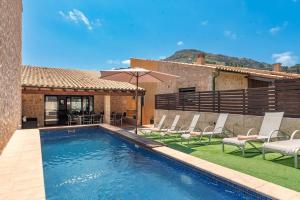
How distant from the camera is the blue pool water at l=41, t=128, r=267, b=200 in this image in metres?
5.26

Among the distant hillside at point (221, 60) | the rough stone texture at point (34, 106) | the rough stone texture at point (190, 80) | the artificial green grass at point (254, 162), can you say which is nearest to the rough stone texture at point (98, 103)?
the rough stone texture at point (190, 80)

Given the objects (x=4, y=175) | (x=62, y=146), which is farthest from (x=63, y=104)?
(x=4, y=175)

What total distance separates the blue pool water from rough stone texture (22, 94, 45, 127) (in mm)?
10529

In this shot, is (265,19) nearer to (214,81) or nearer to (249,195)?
(214,81)

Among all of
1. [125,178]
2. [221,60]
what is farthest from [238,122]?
[221,60]

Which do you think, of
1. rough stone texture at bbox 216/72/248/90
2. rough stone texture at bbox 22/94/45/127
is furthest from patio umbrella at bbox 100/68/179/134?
rough stone texture at bbox 22/94/45/127

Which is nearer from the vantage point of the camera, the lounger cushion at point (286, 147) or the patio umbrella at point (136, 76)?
the lounger cushion at point (286, 147)

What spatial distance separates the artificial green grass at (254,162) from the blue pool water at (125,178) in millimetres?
886

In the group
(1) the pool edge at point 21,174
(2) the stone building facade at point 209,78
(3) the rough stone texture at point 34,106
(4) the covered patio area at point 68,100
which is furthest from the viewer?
(3) the rough stone texture at point 34,106

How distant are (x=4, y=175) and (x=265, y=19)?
3440 centimetres

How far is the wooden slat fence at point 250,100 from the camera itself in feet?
27.8

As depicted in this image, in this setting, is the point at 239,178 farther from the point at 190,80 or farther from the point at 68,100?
the point at 68,100

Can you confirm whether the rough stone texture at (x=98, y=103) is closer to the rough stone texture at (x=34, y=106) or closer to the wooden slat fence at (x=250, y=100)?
the rough stone texture at (x=34, y=106)

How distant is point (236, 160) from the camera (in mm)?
6832
